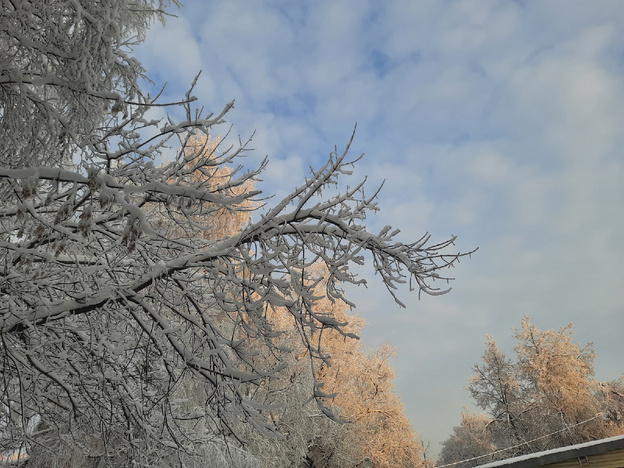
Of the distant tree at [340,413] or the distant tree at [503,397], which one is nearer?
the distant tree at [340,413]

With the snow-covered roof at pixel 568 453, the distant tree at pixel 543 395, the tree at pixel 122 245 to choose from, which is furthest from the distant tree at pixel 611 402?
the tree at pixel 122 245

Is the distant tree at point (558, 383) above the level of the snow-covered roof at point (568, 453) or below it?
above

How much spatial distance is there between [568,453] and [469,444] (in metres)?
37.0

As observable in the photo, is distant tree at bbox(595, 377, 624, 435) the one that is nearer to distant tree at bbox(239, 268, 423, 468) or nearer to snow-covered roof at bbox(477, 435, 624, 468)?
distant tree at bbox(239, 268, 423, 468)

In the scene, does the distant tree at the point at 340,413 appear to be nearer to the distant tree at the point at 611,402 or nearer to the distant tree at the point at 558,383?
the distant tree at the point at 558,383

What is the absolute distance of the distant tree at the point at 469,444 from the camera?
30.6 meters

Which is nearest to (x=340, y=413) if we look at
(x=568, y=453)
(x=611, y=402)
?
(x=568, y=453)

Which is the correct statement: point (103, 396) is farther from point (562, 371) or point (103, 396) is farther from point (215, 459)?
point (562, 371)

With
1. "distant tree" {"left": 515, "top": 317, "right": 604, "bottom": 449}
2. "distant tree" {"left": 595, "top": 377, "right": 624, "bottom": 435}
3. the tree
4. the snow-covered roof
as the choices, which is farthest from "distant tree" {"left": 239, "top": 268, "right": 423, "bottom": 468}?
"distant tree" {"left": 595, "top": 377, "right": 624, "bottom": 435}

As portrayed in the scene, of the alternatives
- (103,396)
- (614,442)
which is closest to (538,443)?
(614,442)

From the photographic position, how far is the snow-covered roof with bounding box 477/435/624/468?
7.04 meters

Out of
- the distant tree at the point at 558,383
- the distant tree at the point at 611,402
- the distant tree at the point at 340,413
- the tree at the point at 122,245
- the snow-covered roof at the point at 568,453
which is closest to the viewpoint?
the tree at the point at 122,245

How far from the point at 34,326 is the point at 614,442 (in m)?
7.75

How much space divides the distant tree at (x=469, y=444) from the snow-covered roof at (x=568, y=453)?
20.9 meters
